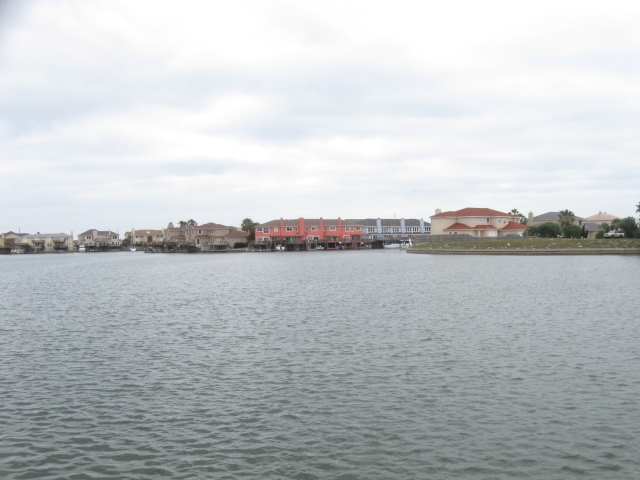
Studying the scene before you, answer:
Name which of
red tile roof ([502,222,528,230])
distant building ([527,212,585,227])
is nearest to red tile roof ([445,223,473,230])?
red tile roof ([502,222,528,230])

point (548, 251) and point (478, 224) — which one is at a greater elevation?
point (478, 224)

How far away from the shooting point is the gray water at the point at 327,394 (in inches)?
471

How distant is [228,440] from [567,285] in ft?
133

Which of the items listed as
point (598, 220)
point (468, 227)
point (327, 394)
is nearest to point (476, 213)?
point (468, 227)

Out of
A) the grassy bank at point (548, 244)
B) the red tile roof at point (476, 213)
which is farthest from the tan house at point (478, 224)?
the grassy bank at point (548, 244)

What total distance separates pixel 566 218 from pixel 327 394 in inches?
5875

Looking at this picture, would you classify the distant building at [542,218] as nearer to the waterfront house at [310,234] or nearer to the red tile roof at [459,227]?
the red tile roof at [459,227]

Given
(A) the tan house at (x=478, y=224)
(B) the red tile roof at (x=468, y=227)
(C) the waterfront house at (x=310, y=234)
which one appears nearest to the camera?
(B) the red tile roof at (x=468, y=227)

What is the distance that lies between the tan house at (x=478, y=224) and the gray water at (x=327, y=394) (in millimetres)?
111353

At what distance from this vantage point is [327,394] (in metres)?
16.5

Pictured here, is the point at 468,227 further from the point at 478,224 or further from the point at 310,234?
the point at 310,234

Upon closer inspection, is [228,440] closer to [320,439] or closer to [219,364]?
[320,439]

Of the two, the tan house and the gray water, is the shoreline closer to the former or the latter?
the tan house

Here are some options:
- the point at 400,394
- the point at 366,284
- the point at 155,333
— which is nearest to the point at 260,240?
the point at 366,284
